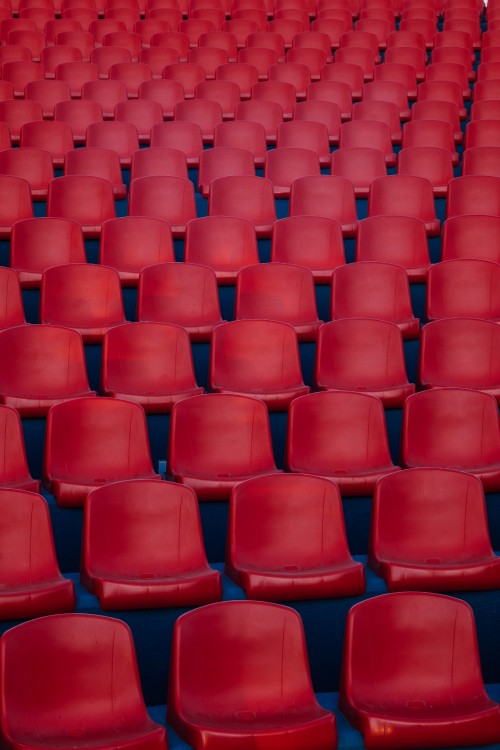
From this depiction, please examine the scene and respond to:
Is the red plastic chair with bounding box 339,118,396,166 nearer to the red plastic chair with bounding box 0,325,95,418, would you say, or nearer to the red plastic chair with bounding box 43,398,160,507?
the red plastic chair with bounding box 0,325,95,418

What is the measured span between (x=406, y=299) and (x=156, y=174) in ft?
2.60

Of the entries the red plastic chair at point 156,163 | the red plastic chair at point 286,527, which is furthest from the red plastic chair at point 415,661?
the red plastic chair at point 156,163

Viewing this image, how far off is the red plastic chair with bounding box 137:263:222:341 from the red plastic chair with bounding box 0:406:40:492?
56 cm

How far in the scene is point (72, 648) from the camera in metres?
1.17

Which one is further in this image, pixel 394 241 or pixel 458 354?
pixel 394 241

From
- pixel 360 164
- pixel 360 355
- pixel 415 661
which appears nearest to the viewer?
pixel 415 661

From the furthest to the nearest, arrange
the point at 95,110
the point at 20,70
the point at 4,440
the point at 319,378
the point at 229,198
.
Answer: the point at 20,70, the point at 95,110, the point at 229,198, the point at 319,378, the point at 4,440

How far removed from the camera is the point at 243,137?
283 cm

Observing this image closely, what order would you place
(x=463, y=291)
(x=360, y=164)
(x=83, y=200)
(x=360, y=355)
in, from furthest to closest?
1. (x=360, y=164)
2. (x=83, y=200)
3. (x=463, y=291)
4. (x=360, y=355)

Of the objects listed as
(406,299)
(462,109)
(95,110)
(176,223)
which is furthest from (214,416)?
(462,109)

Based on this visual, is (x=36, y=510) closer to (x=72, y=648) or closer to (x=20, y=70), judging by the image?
(x=72, y=648)

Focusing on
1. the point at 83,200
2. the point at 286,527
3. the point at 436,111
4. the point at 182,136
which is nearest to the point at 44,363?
the point at 286,527

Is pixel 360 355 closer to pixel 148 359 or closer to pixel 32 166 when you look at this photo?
pixel 148 359

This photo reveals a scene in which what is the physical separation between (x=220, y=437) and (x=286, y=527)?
239 mm
